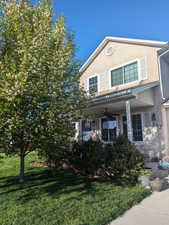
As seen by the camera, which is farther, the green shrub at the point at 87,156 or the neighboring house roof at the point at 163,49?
the neighboring house roof at the point at 163,49

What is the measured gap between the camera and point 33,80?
4512 millimetres

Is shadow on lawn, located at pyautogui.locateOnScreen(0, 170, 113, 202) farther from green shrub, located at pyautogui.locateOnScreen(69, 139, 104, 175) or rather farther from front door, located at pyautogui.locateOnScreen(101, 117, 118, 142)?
front door, located at pyautogui.locateOnScreen(101, 117, 118, 142)

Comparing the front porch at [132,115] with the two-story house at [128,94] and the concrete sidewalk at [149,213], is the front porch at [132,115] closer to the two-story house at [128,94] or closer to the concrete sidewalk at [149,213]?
the two-story house at [128,94]

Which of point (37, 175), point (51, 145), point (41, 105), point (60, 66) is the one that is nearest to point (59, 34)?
point (60, 66)

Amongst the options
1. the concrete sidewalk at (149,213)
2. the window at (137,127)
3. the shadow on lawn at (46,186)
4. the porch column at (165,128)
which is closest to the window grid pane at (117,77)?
the window at (137,127)

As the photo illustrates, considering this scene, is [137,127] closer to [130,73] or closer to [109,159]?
[130,73]

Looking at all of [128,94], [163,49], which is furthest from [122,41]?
[128,94]

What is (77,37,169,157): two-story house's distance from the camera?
→ 850cm

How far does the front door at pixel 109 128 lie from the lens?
11.2 metres

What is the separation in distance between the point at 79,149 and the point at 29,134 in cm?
339

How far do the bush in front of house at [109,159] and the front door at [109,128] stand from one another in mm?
3686

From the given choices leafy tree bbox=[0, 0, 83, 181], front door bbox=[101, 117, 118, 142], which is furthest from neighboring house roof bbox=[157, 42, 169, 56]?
leafy tree bbox=[0, 0, 83, 181]

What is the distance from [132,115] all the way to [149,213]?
23.0 feet

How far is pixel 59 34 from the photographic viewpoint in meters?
5.18
